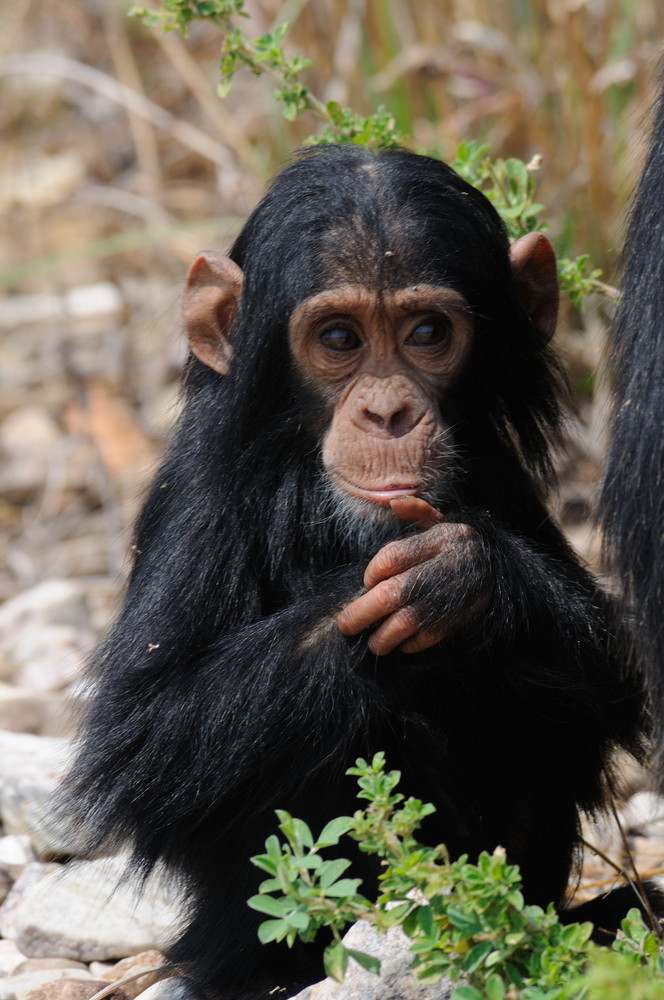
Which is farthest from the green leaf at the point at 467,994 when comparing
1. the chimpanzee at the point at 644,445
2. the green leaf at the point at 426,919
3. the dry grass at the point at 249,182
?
the dry grass at the point at 249,182

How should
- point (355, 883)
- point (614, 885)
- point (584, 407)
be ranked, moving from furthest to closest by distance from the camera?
point (584, 407), point (614, 885), point (355, 883)

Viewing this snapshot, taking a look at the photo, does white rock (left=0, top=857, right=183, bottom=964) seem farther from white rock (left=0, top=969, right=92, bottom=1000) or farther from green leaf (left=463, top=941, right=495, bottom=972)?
green leaf (left=463, top=941, right=495, bottom=972)

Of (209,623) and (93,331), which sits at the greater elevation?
(93,331)

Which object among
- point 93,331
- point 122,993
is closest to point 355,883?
point 122,993

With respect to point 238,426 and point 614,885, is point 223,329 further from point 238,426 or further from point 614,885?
point 614,885

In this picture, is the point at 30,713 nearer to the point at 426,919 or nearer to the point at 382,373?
the point at 382,373

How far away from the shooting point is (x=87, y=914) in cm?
394

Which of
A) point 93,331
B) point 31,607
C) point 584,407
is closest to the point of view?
point 31,607

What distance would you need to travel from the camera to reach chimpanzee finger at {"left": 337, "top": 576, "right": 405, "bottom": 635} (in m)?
3.05

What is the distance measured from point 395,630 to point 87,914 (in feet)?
4.89

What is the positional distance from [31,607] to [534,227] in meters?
3.22

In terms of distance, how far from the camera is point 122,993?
11.6 ft

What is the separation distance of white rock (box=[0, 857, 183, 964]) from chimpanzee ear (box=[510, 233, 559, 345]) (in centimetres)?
180

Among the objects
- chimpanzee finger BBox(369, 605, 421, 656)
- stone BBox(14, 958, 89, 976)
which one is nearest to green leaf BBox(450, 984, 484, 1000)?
chimpanzee finger BBox(369, 605, 421, 656)
